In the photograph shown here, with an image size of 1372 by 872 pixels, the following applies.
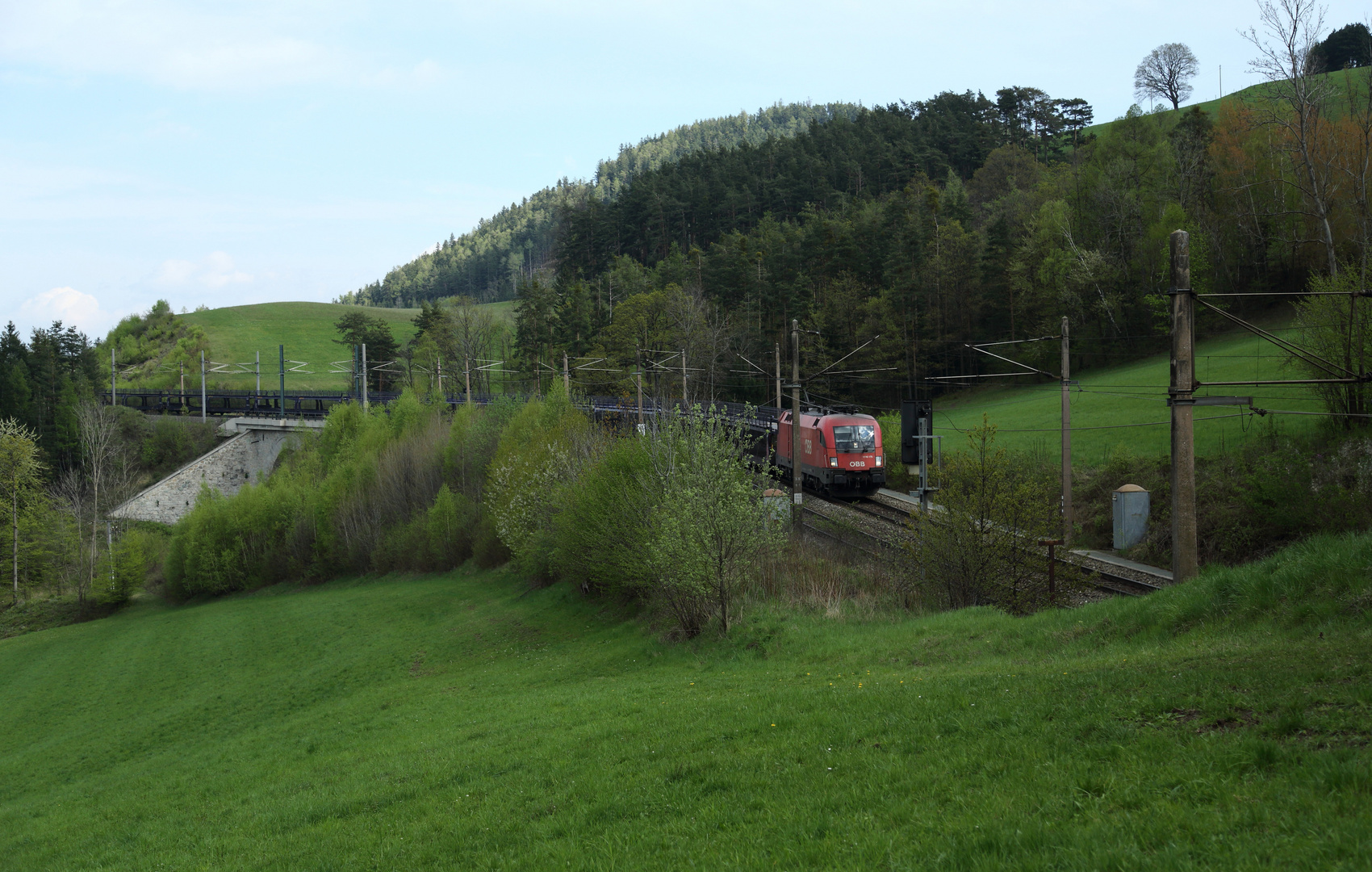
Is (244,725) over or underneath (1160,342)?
underneath

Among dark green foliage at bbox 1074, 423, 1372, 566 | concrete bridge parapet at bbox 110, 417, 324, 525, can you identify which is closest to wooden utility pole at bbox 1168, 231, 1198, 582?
dark green foliage at bbox 1074, 423, 1372, 566

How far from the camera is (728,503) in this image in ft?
71.6

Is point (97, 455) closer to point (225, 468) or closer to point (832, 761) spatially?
point (225, 468)

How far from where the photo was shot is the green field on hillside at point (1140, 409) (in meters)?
37.7

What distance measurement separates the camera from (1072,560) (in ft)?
86.6

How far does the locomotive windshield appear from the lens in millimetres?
42281

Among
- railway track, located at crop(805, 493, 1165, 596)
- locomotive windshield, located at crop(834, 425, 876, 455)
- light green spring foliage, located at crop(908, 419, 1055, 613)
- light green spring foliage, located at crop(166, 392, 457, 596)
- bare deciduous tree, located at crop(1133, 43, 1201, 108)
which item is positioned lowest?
light green spring foliage, located at crop(166, 392, 457, 596)

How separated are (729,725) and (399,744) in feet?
28.9

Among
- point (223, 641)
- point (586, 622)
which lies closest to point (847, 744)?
point (586, 622)

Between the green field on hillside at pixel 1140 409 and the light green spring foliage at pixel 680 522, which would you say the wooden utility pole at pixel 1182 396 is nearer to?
the light green spring foliage at pixel 680 522

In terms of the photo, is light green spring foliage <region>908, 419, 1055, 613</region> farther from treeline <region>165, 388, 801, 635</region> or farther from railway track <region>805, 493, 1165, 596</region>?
treeline <region>165, 388, 801, 635</region>

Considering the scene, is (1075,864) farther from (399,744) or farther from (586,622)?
(586,622)

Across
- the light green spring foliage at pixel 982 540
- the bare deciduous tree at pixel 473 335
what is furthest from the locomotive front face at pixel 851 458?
the bare deciduous tree at pixel 473 335

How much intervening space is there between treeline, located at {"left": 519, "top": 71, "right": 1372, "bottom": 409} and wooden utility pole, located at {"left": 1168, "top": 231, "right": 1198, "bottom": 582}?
3128 centimetres
